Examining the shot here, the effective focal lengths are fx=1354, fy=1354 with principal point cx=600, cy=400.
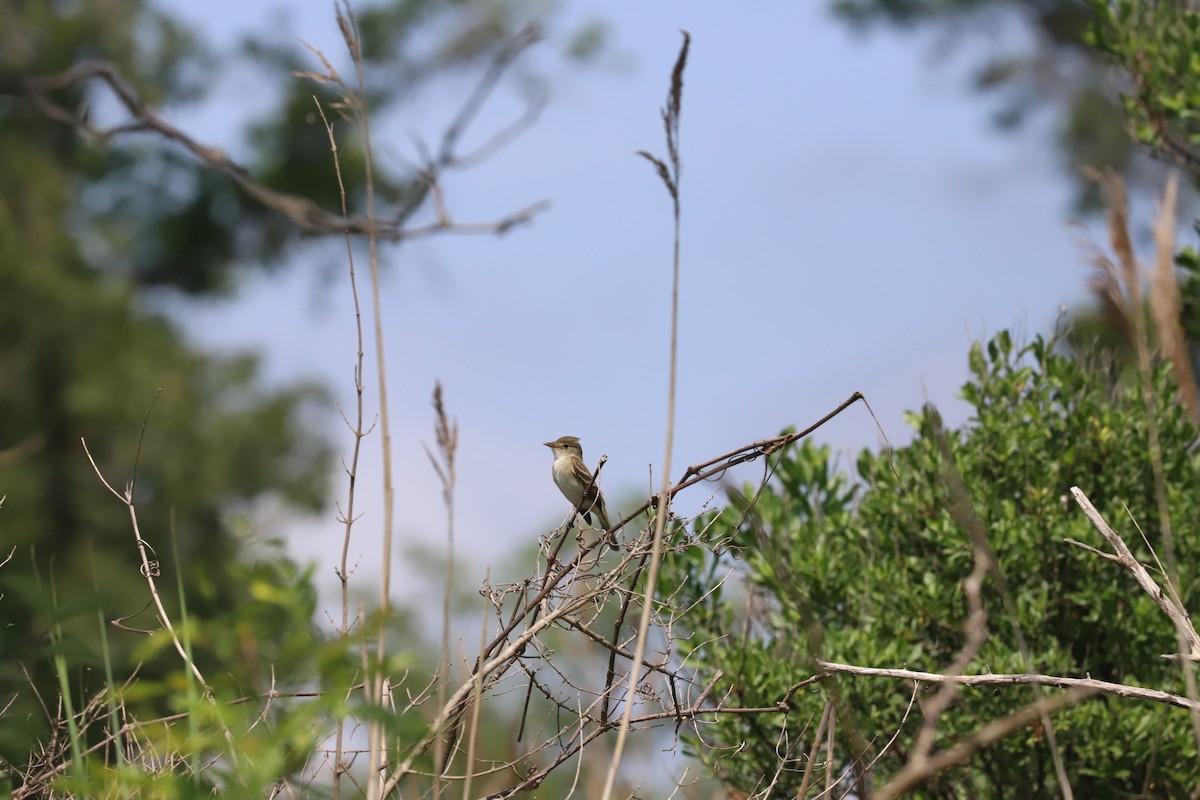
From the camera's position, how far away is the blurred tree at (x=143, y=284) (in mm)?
16922

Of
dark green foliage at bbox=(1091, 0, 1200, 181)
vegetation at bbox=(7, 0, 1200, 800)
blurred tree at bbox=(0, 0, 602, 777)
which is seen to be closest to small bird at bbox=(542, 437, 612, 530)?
vegetation at bbox=(7, 0, 1200, 800)

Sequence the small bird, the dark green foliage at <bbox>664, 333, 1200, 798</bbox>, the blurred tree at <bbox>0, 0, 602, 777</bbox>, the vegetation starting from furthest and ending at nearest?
the blurred tree at <bbox>0, 0, 602, 777</bbox>
the small bird
the dark green foliage at <bbox>664, 333, 1200, 798</bbox>
the vegetation

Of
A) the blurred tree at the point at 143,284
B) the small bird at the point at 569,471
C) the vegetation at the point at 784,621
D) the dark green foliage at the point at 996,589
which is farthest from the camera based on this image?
the blurred tree at the point at 143,284

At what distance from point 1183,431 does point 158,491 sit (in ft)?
47.7

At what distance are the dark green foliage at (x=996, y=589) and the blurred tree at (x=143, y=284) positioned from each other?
10.5 meters

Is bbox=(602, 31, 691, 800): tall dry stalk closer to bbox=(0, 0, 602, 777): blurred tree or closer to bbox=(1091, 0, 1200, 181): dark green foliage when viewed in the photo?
bbox=(1091, 0, 1200, 181): dark green foliage

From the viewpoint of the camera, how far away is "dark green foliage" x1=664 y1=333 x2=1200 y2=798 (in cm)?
433

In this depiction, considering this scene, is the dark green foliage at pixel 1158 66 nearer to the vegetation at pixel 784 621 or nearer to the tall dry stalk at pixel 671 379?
the vegetation at pixel 784 621

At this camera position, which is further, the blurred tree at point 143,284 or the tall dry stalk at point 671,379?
the blurred tree at point 143,284

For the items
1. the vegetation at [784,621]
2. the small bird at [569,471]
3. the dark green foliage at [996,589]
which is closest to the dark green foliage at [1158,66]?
the vegetation at [784,621]

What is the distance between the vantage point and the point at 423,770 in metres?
2.22

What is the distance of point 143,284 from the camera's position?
2081 centimetres

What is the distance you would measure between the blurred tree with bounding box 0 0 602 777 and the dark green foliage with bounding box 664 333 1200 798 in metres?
10.5

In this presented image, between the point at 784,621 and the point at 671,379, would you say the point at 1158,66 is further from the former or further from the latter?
the point at 671,379
